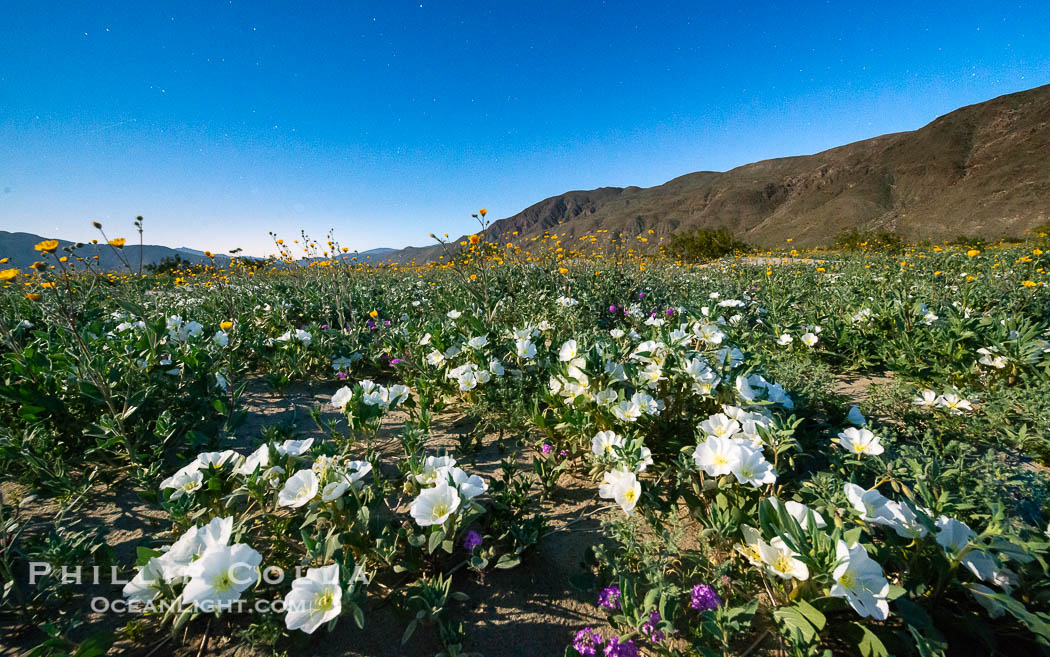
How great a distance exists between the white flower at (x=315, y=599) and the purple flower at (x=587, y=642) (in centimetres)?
76

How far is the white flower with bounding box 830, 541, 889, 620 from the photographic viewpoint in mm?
1057

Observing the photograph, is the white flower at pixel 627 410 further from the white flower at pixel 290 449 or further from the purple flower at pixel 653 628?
the white flower at pixel 290 449

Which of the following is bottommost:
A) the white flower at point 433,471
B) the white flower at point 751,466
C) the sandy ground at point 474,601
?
the sandy ground at point 474,601

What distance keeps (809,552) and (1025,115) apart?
112267 millimetres

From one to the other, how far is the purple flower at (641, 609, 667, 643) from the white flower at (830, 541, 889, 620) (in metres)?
0.53

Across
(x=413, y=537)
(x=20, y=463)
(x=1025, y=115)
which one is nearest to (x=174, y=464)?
(x=20, y=463)

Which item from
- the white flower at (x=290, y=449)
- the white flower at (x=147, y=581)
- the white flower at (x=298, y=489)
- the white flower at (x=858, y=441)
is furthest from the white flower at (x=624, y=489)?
the white flower at (x=147, y=581)

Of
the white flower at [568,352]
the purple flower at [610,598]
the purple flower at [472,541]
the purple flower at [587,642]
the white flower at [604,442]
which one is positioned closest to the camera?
the purple flower at [587,642]

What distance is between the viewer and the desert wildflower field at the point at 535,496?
1.25 meters

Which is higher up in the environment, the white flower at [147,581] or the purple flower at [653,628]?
the white flower at [147,581]

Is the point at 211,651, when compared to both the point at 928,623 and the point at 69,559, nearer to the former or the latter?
the point at 69,559

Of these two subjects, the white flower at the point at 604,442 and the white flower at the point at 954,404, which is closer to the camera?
the white flower at the point at 604,442

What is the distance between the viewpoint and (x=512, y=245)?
19.2 feet

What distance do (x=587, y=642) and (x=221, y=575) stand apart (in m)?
1.18
